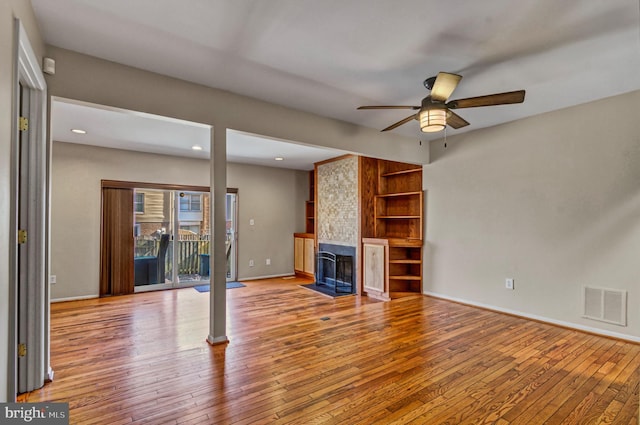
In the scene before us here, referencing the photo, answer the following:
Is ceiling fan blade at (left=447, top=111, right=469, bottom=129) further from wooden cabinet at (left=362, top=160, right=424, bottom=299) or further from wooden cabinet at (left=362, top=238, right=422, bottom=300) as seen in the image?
wooden cabinet at (left=362, top=238, right=422, bottom=300)

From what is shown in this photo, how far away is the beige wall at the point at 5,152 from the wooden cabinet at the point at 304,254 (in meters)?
5.35

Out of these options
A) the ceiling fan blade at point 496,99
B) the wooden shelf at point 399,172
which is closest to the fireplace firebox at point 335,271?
the wooden shelf at point 399,172

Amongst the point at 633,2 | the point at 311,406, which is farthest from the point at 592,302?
the point at 311,406

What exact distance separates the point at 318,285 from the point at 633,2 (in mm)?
5325

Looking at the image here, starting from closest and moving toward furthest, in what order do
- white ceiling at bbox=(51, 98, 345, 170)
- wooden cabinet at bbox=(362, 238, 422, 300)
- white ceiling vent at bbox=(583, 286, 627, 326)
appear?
white ceiling vent at bbox=(583, 286, 627, 326), white ceiling at bbox=(51, 98, 345, 170), wooden cabinet at bbox=(362, 238, 422, 300)

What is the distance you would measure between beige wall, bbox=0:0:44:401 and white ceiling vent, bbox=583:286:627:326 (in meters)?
4.93

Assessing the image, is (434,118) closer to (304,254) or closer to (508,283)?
(508,283)

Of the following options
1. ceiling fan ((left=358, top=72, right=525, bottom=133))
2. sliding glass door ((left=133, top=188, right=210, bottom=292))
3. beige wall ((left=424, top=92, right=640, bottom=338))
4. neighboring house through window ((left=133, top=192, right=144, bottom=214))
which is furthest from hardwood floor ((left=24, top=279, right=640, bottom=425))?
ceiling fan ((left=358, top=72, right=525, bottom=133))

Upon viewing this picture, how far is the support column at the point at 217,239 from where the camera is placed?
122 inches

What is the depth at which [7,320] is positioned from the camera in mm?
1640

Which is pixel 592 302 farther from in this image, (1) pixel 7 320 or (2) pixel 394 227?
(1) pixel 7 320

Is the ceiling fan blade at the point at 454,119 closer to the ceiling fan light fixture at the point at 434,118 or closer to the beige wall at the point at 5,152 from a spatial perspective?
the ceiling fan light fixture at the point at 434,118

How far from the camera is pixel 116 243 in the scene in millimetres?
5289

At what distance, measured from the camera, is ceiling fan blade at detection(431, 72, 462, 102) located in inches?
91.5
